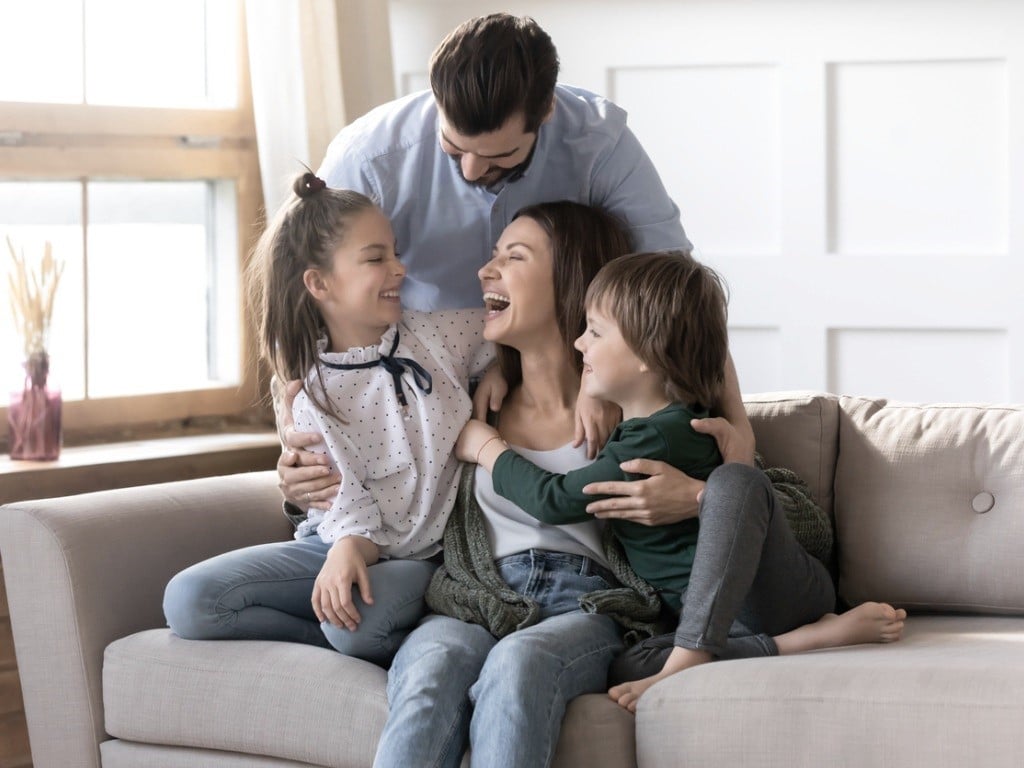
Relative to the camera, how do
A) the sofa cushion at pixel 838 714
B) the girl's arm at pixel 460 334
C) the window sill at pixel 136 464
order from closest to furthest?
the sofa cushion at pixel 838 714
the girl's arm at pixel 460 334
the window sill at pixel 136 464

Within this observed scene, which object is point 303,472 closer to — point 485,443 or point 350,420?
point 350,420

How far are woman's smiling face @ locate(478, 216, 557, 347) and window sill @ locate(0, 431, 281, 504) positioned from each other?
0.91 meters

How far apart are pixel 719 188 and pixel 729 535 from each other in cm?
143

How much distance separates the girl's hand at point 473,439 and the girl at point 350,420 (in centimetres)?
2

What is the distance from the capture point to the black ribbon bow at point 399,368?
2.14 metres

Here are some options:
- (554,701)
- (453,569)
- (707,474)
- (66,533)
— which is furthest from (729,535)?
(66,533)

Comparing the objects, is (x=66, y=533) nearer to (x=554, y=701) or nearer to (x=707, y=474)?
(x=554, y=701)

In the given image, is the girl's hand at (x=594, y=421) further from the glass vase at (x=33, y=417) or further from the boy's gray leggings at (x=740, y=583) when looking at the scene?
the glass vase at (x=33, y=417)

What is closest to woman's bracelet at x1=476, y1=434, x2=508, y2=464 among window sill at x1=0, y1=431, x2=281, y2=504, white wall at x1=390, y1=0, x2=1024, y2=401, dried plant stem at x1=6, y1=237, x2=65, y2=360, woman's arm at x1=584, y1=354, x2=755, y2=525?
woman's arm at x1=584, y1=354, x2=755, y2=525

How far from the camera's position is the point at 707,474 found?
2.00 m

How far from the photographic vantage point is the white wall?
2.90 metres

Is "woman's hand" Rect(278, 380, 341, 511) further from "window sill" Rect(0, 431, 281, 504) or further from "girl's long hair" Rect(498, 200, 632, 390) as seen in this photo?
"window sill" Rect(0, 431, 281, 504)

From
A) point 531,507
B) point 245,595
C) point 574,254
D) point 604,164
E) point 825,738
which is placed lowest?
point 825,738

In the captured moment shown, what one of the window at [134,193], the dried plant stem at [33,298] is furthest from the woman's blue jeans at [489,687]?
the window at [134,193]
